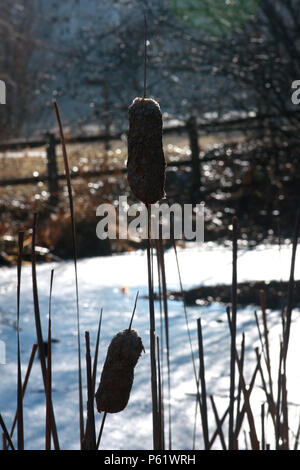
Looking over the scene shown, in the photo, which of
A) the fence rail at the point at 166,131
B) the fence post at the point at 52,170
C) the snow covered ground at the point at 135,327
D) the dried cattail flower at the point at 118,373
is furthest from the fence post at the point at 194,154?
the dried cattail flower at the point at 118,373

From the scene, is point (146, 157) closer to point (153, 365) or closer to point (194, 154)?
point (153, 365)

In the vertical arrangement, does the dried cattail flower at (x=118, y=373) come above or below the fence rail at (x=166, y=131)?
below

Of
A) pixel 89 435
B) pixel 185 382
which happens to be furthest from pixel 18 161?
pixel 89 435

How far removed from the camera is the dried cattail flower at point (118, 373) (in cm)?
90

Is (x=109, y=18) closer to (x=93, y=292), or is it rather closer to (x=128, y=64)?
(x=128, y=64)

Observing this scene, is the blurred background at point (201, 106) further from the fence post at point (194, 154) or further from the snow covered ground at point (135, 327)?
the snow covered ground at point (135, 327)

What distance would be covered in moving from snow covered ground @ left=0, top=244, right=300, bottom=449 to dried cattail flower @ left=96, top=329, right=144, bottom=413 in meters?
0.42

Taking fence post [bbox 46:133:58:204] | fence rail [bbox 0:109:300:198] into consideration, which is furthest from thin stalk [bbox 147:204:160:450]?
fence rail [bbox 0:109:300:198]

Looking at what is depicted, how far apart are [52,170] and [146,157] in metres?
7.52

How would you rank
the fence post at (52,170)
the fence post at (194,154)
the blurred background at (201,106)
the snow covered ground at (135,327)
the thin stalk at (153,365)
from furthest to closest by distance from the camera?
the fence post at (194,154)
the fence post at (52,170)
the blurred background at (201,106)
the snow covered ground at (135,327)
the thin stalk at (153,365)

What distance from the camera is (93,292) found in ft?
14.2

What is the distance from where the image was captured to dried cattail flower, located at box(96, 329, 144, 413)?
896mm

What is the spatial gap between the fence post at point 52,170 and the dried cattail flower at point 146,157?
6937mm

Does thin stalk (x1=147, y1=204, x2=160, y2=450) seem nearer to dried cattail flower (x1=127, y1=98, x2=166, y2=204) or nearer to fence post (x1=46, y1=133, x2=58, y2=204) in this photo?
dried cattail flower (x1=127, y1=98, x2=166, y2=204)
